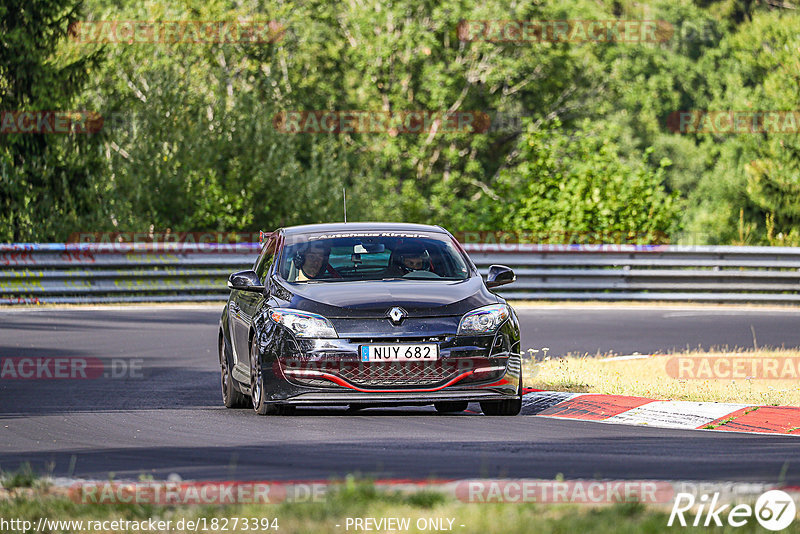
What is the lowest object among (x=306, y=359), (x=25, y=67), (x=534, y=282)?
(x=534, y=282)

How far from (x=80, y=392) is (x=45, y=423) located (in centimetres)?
264

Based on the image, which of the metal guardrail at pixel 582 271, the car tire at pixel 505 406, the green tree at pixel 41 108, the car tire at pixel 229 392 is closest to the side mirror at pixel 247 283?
the car tire at pixel 229 392

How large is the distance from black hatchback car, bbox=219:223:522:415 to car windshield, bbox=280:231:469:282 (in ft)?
0.04

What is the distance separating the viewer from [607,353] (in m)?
17.1

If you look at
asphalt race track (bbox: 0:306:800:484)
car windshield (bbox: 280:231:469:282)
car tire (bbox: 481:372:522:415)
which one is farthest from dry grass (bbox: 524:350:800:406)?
car windshield (bbox: 280:231:469:282)

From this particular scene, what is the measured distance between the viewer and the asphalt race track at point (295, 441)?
8.12 metres

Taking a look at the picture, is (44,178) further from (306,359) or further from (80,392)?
(306,359)

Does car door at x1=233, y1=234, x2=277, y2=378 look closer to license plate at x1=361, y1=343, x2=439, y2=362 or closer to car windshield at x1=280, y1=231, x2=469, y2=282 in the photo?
car windshield at x1=280, y1=231, x2=469, y2=282

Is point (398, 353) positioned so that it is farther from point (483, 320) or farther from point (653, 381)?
point (653, 381)

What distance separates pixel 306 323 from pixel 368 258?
125 centimetres

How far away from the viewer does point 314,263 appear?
1191 centimetres

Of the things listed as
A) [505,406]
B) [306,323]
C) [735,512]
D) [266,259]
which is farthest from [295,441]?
[735,512]

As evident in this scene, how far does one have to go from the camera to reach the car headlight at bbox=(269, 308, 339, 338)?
10.9 meters

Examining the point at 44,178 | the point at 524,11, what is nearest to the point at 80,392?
the point at 44,178
